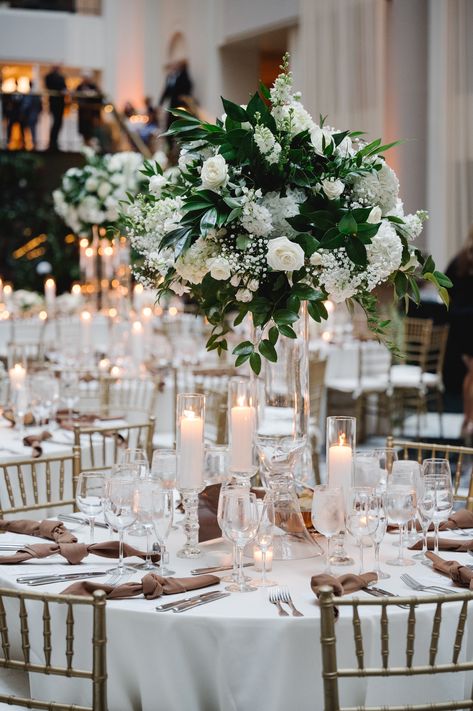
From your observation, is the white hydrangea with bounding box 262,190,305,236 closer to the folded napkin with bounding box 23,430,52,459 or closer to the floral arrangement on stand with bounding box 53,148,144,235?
the folded napkin with bounding box 23,430,52,459

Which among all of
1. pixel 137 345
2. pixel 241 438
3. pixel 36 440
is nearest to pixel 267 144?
pixel 241 438

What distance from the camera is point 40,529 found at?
3047 mm

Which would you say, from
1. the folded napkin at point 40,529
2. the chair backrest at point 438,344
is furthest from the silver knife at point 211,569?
the chair backrest at point 438,344

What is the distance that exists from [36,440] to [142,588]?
81.4 inches

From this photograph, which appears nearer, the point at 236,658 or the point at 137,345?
the point at 236,658

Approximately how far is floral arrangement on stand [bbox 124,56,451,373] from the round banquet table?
0.82 metres

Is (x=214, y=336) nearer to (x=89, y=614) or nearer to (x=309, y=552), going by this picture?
(x=309, y=552)

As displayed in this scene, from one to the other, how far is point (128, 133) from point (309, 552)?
1282 cm

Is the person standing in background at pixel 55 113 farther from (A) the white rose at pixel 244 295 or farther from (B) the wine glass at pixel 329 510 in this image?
(B) the wine glass at pixel 329 510

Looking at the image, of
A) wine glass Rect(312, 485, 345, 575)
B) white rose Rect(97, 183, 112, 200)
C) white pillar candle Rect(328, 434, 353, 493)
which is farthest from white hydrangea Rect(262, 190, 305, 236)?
white rose Rect(97, 183, 112, 200)

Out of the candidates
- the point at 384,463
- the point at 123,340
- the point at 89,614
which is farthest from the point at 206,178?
the point at 123,340

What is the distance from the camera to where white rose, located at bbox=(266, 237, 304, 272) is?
270 centimetres

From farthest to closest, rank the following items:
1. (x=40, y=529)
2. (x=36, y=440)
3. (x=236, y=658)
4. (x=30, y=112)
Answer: (x=30, y=112) → (x=36, y=440) → (x=40, y=529) → (x=236, y=658)

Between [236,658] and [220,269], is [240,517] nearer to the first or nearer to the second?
[236,658]
